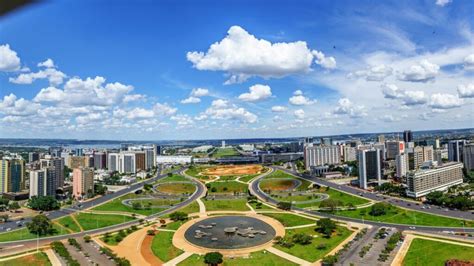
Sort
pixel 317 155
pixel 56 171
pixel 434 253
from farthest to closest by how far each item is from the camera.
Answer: pixel 317 155 → pixel 56 171 → pixel 434 253

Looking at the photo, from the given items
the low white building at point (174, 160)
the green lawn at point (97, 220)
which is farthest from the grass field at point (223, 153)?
the green lawn at point (97, 220)

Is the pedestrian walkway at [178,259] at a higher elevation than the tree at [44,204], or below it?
below

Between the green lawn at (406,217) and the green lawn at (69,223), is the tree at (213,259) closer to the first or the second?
the green lawn at (69,223)

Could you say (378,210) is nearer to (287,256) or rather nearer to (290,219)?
(290,219)

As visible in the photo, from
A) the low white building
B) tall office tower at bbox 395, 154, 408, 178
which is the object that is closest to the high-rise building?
the low white building

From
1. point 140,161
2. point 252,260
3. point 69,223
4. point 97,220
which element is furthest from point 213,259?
point 140,161
